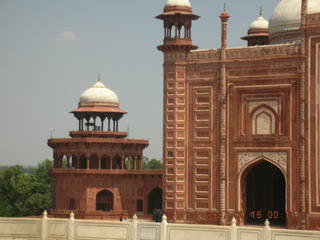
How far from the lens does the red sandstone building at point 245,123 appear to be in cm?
2800

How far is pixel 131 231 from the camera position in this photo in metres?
22.0

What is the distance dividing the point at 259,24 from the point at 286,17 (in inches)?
224

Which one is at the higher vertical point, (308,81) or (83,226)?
(308,81)

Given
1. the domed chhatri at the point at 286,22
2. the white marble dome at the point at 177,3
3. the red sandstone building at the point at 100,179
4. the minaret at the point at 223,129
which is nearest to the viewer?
the minaret at the point at 223,129

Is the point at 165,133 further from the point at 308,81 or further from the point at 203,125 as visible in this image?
the point at 308,81

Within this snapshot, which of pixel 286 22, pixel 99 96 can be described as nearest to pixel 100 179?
pixel 99 96

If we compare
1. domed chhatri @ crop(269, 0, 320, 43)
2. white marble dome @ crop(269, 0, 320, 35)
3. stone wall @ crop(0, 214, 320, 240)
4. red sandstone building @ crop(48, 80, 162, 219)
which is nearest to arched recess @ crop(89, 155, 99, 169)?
red sandstone building @ crop(48, 80, 162, 219)

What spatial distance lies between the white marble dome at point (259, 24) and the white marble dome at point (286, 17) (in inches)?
187

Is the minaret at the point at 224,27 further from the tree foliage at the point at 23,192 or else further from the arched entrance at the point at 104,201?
the tree foliage at the point at 23,192

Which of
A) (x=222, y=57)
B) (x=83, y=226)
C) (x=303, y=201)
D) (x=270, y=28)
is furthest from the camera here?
(x=270, y=28)

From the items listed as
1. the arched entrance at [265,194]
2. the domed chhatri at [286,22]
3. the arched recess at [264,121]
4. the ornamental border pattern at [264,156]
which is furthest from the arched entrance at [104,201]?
the domed chhatri at [286,22]

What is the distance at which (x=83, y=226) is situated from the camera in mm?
22547

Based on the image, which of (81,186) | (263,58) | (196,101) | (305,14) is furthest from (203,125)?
(81,186)

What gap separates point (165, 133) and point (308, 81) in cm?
607
